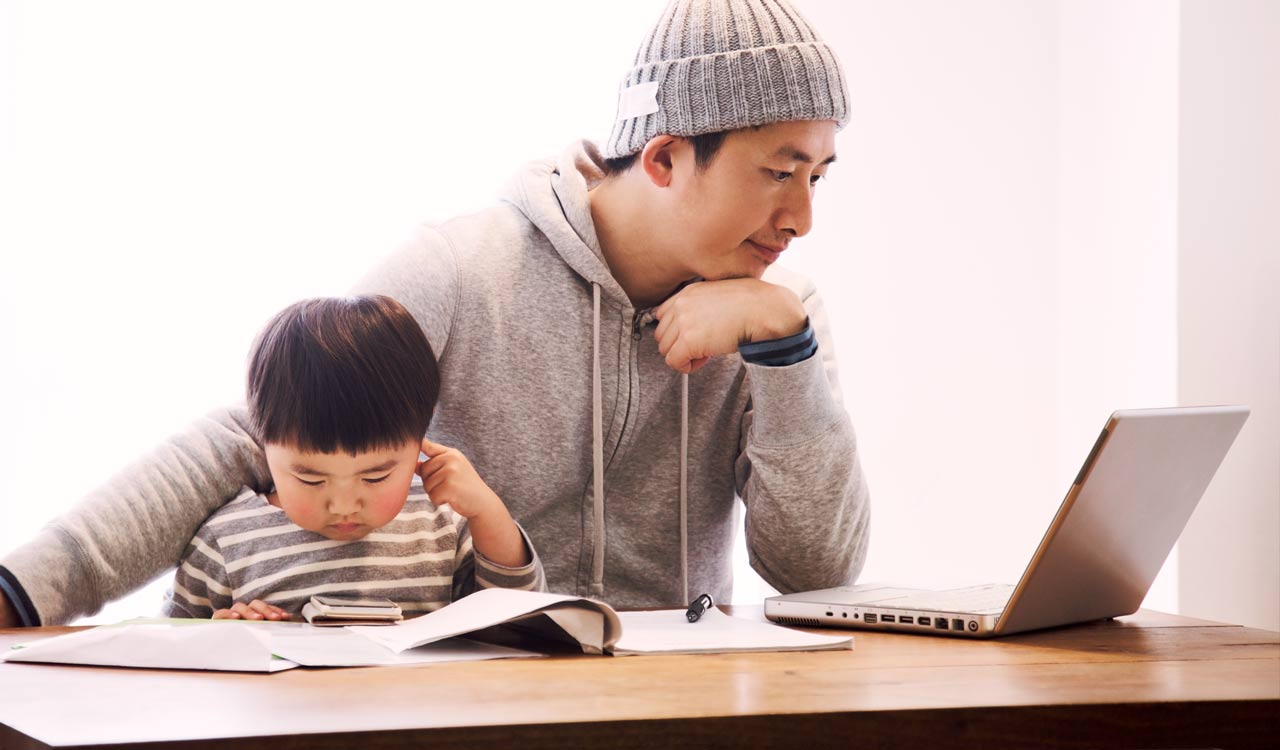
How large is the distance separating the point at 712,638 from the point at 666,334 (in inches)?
18.1

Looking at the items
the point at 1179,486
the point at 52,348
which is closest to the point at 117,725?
the point at 1179,486

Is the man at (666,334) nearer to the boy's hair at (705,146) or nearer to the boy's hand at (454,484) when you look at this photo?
the boy's hair at (705,146)

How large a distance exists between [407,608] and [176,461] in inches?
10.2

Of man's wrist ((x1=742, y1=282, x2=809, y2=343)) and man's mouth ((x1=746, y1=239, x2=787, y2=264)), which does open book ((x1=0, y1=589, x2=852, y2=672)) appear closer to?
man's wrist ((x1=742, y1=282, x2=809, y2=343))

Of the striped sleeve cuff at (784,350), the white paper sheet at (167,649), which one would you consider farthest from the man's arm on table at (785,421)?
the white paper sheet at (167,649)

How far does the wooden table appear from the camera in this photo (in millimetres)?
595

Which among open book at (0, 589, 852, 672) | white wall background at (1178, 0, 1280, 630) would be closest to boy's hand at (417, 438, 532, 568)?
open book at (0, 589, 852, 672)

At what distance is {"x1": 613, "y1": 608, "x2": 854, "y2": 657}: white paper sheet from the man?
0.99 feet

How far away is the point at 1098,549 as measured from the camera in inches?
36.9

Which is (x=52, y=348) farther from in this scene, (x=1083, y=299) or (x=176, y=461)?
(x=1083, y=299)

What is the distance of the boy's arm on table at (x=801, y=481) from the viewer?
1224 mm

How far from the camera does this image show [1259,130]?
2.07 metres

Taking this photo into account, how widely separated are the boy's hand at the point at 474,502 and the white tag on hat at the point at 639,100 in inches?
19.1

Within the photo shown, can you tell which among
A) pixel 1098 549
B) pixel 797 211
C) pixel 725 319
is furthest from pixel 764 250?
pixel 1098 549
